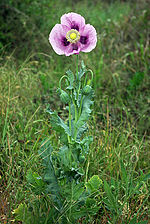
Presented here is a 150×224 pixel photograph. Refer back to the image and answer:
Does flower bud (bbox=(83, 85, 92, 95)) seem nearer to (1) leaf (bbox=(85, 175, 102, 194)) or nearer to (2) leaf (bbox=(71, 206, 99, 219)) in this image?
(1) leaf (bbox=(85, 175, 102, 194))

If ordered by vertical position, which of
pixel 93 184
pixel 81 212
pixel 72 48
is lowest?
pixel 81 212

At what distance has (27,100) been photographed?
2.67 m

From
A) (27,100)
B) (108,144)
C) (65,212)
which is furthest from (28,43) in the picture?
(65,212)

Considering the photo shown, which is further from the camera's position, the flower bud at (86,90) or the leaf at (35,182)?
the leaf at (35,182)

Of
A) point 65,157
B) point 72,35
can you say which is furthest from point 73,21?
point 65,157

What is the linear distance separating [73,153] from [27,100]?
130 cm

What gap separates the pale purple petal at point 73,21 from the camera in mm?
1403

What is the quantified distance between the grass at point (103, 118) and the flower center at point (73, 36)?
2.22 feet

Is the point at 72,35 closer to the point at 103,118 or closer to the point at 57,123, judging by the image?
the point at 57,123

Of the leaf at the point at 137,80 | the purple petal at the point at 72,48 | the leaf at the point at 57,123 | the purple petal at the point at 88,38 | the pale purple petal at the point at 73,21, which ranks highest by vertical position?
the pale purple petal at the point at 73,21

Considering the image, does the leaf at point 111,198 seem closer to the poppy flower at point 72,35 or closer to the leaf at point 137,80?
the poppy flower at point 72,35

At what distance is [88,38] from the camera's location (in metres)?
1.40

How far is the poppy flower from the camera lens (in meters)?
1.39

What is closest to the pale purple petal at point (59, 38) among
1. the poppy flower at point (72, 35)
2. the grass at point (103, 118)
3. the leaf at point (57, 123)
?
the poppy flower at point (72, 35)
